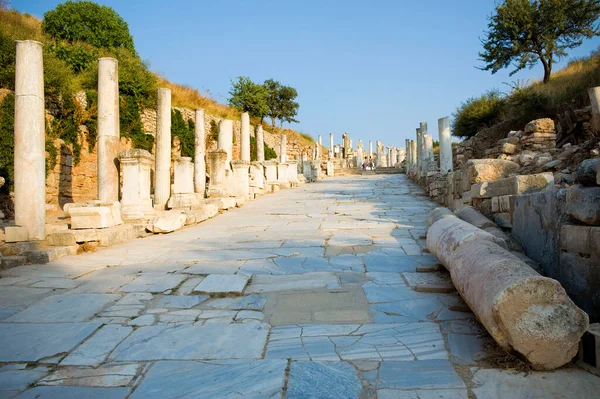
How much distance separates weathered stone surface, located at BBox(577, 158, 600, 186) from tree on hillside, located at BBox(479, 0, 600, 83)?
24.8 metres

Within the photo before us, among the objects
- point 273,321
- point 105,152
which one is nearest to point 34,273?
point 273,321

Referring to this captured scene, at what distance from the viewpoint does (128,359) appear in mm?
2797

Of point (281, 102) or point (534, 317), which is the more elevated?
point (281, 102)

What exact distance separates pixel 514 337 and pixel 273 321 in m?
1.80

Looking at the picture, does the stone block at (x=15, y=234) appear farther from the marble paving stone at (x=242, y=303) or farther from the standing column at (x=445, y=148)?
the standing column at (x=445, y=148)

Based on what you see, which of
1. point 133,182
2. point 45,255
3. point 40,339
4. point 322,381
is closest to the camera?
point 322,381

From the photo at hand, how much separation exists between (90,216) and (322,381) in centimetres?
603

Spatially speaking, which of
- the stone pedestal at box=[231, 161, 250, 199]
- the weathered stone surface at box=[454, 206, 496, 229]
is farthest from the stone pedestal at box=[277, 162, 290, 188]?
the weathered stone surface at box=[454, 206, 496, 229]

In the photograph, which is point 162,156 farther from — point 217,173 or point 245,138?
point 245,138

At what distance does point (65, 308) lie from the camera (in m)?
3.83

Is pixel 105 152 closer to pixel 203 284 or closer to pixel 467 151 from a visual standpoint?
pixel 203 284

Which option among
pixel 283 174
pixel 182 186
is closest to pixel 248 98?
pixel 283 174

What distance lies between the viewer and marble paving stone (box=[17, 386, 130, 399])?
233 centimetres

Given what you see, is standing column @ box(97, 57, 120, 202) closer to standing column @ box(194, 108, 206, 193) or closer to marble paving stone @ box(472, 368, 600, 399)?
standing column @ box(194, 108, 206, 193)
